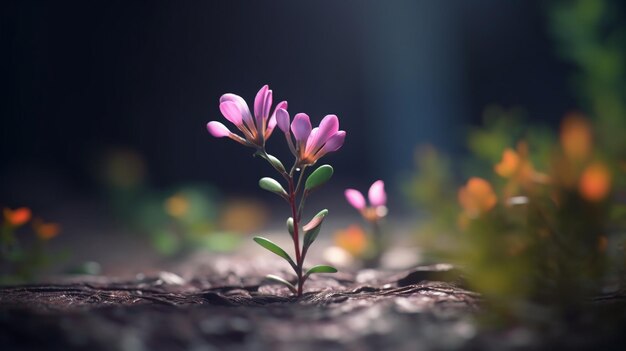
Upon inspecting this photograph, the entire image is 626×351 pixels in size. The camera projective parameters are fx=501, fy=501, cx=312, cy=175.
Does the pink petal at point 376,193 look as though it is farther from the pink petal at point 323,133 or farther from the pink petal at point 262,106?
the pink petal at point 262,106

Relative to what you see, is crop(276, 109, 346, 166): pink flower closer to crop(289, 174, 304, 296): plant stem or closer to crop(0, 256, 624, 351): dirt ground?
crop(289, 174, 304, 296): plant stem

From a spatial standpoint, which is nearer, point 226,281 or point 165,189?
point 226,281

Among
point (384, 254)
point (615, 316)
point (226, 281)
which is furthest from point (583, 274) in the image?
point (384, 254)

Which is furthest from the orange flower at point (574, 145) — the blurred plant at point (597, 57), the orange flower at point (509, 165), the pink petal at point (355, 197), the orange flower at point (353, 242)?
the blurred plant at point (597, 57)

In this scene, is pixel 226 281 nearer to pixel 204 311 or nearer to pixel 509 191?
pixel 204 311

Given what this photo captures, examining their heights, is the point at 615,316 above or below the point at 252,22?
below

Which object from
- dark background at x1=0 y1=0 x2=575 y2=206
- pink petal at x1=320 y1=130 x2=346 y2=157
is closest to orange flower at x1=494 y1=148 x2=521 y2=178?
pink petal at x1=320 y1=130 x2=346 y2=157
